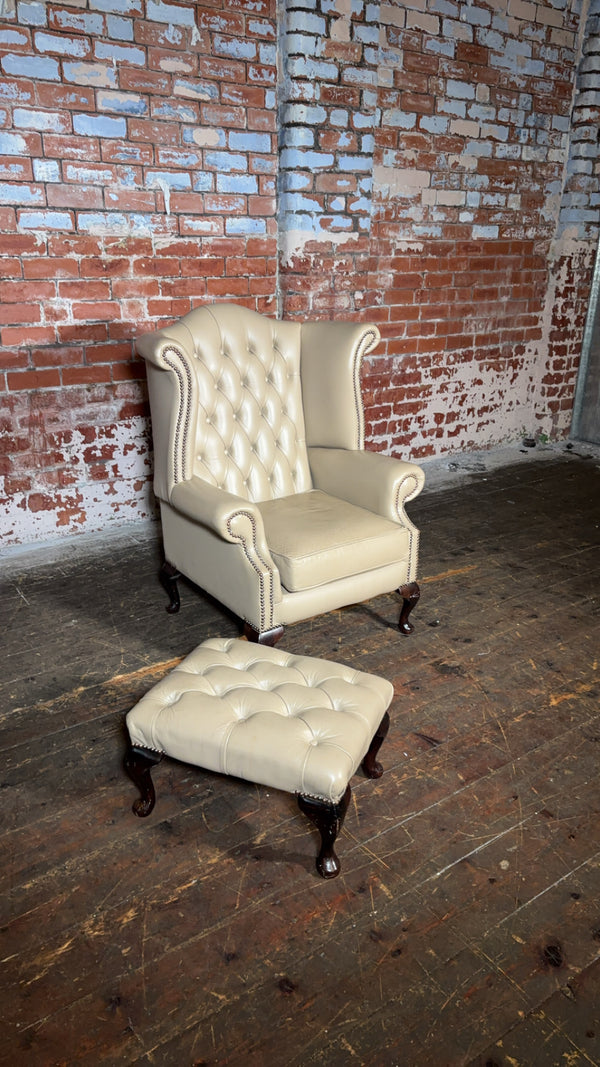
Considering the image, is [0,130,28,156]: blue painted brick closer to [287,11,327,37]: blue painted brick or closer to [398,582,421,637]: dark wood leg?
[287,11,327,37]: blue painted brick

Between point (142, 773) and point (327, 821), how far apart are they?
487 millimetres

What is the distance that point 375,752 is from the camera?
6.66 ft

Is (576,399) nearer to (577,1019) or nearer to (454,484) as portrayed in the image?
(454,484)

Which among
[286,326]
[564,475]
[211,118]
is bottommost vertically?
[564,475]

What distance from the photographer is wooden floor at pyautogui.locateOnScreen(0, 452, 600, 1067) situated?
1423 mm

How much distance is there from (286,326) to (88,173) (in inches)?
42.4

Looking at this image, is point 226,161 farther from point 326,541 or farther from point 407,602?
point 407,602

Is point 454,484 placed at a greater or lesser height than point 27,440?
lesser

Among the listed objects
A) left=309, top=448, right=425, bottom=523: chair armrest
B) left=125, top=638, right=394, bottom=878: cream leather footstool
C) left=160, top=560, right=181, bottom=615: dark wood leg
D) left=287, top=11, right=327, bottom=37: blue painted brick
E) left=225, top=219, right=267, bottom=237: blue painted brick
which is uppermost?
left=287, top=11, right=327, bottom=37: blue painted brick

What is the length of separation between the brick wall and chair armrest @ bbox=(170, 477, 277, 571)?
125 cm

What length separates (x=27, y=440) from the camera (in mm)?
3367

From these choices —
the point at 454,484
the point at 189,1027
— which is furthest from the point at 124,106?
the point at 189,1027

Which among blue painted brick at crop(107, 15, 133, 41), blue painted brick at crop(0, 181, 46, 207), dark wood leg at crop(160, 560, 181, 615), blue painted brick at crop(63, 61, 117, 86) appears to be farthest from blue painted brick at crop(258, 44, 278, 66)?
dark wood leg at crop(160, 560, 181, 615)

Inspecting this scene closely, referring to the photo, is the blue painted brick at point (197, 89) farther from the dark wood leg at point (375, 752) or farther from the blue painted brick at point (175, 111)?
the dark wood leg at point (375, 752)
